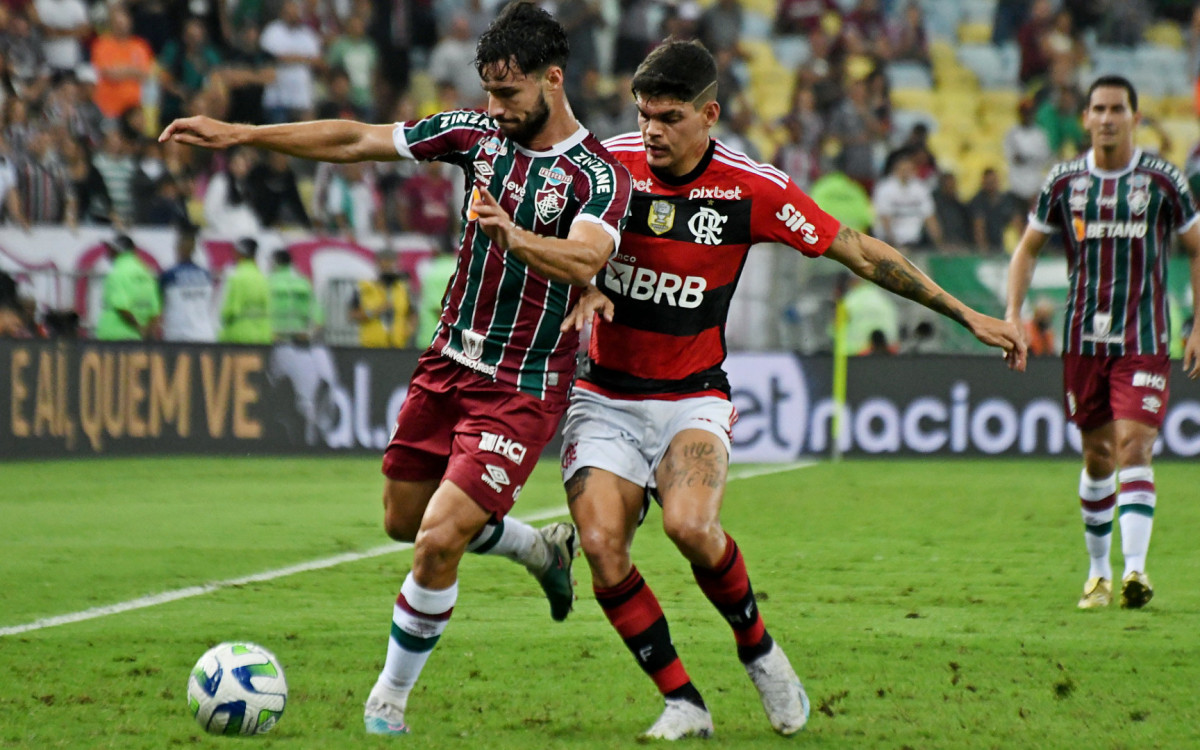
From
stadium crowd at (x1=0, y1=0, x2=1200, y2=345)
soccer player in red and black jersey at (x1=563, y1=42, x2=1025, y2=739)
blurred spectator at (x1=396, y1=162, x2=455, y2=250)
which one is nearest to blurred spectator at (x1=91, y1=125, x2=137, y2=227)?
stadium crowd at (x1=0, y1=0, x2=1200, y2=345)

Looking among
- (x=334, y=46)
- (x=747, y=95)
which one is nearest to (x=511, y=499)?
(x=334, y=46)

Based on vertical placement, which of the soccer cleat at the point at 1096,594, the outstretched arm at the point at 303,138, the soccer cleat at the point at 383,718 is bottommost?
the soccer cleat at the point at 1096,594

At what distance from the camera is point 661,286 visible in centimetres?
550

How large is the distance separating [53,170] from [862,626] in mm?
10998

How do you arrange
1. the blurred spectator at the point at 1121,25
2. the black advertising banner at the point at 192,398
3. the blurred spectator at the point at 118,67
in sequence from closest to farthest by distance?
1. the black advertising banner at the point at 192,398
2. the blurred spectator at the point at 118,67
3. the blurred spectator at the point at 1121,25

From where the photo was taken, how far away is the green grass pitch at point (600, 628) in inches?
205

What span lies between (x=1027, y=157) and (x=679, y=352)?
15160 millimetres

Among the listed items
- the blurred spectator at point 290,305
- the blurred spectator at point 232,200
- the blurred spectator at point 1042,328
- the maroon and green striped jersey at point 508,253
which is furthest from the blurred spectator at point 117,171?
the maroon and green striped jersey at point 508,253

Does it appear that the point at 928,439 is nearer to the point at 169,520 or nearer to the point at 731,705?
the point at 169,520

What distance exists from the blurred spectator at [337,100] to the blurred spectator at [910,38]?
7897 millimetres

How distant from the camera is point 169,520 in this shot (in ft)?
34.8

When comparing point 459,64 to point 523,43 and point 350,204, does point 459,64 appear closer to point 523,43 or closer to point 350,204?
point 350,204

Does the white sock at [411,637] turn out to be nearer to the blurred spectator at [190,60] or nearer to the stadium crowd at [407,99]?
the stadium crowd at [407,99]

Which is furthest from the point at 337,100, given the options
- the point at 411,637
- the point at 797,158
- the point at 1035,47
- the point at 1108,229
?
the point at 411,637
